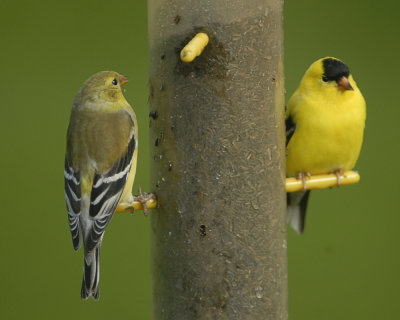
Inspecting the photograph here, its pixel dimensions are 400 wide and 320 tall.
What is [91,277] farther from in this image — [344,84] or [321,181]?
[344,84]

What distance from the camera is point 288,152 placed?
2910 millimetres

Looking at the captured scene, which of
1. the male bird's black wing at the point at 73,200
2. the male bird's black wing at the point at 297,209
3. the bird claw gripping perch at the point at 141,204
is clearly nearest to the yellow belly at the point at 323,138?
the male bird's black wing at the point at 297,209

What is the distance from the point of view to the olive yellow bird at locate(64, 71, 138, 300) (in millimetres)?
2553

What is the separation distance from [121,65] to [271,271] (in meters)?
2.54

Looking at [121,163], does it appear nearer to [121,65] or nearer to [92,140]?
[92,140]

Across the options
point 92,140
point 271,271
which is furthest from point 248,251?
point 92,140

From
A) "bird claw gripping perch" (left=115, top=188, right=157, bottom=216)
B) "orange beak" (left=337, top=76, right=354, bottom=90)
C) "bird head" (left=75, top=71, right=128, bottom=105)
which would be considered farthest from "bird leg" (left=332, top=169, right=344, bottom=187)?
"bird head" (left=75, top=71, right=128, bottom=105)

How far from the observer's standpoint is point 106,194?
8.44 feet

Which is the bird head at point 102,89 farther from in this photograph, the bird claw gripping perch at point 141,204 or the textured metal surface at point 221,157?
the bird claw gripping perch at point 141,204

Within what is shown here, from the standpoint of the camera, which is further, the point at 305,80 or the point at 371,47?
the point at 371,47

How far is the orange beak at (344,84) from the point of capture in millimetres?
2861

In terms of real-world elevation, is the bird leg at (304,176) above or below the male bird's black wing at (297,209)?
above

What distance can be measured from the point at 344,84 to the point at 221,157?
2.22 ft

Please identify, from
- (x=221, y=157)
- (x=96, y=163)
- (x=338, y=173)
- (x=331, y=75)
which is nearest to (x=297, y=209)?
(x=338, y=173)
